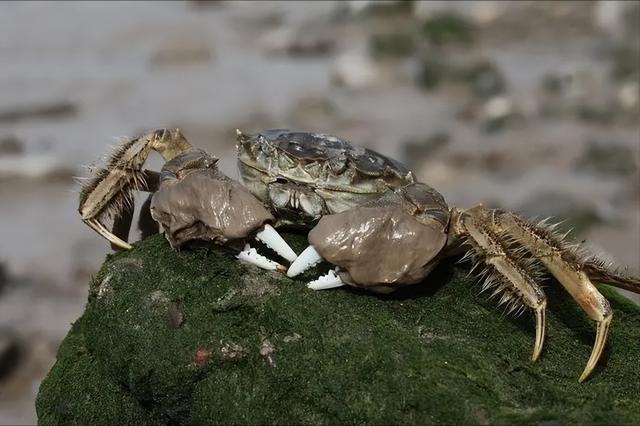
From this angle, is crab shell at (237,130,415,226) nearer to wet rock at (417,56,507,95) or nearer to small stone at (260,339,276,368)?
small stone at (260,339,276,368)

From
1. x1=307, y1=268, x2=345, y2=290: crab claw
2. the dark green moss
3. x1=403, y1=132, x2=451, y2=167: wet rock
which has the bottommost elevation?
x1=403, y1=132, x2=451, y2=167: wet rock

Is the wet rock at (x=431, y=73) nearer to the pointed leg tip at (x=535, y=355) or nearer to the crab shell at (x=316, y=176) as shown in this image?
the crab shell at (x=316, y=176)

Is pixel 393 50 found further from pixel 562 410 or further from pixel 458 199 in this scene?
pixel 562 410

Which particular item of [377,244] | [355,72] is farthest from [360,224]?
[355,72]

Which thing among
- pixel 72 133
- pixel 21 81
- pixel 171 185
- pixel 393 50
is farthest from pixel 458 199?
pixel 21 81

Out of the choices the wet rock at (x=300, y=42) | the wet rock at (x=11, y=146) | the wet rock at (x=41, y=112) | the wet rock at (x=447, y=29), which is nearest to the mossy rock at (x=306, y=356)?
the wet rock at (x=11, y=146)

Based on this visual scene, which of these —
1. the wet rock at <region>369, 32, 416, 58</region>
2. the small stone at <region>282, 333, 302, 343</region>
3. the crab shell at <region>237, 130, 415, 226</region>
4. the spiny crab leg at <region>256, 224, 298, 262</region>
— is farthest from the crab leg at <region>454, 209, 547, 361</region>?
the wet rock at <region>369, 32, 416, 58</region>

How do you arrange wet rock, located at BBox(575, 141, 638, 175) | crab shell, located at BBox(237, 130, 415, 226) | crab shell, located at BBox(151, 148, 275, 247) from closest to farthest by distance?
crab shell, located at BBox(151, 148, 275, 247)
crab shell, located at BBox(237, 130, 415, 226)
wet rock, located at BBox(575, 141, 638, 175)
